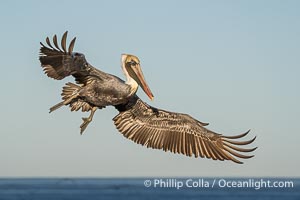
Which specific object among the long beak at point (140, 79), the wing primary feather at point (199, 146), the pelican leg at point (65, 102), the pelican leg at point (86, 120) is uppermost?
the long beak at point (140, 79)

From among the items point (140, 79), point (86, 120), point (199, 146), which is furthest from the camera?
point (199, 146)

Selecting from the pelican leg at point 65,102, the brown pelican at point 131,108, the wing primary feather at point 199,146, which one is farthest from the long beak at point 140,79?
the wing primary feather at point 199,146

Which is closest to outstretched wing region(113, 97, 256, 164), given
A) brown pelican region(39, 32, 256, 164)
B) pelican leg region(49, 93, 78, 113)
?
brown pelican region(39, 32, 256, 164)

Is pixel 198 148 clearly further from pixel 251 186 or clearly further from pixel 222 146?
pixel 251 186

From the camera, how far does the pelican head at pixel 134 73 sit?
1864 cm

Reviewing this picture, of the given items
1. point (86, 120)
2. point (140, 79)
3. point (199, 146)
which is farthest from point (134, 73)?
point (199, 146)

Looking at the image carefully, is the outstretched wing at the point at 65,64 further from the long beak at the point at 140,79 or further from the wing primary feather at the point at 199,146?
the wing primary feather at the point at 199,146

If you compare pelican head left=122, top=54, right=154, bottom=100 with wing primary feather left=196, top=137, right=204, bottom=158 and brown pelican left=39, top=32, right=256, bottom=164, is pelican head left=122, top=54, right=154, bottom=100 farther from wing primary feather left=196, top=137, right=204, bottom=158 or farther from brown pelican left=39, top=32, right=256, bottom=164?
wing primary feather left=196, top=137, right=204, bottom=158

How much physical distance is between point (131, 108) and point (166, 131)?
3.08ft

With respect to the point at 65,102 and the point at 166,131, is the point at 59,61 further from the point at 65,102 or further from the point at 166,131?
the point at 166,131

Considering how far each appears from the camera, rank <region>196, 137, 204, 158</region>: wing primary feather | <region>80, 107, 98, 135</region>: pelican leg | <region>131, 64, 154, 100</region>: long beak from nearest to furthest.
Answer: <region>80, 107, 98, 135</region>: pelican leg → <region>131, 64, 154, 100</region>: long beak → <region>196, 137, 204, 158</region>: wing primary feather

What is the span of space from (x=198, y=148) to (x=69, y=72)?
3331 mm

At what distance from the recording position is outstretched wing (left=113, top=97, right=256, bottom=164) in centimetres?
1980

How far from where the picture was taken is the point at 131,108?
19.8 m
